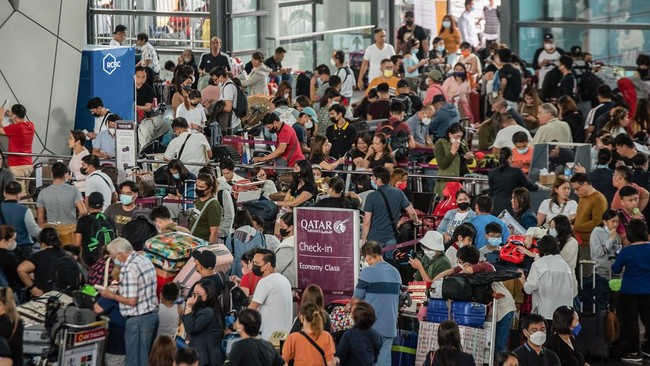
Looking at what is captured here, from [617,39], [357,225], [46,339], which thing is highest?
[617,39]

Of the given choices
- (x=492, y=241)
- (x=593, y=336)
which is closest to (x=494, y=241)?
(x=492, y=241)

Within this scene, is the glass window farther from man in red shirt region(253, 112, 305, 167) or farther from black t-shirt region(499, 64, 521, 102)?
man in red shirt region(253, 112, 305, 167)

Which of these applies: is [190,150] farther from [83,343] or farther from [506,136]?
[83,343]

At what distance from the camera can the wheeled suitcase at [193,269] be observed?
1402 cm

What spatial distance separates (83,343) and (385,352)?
288cm

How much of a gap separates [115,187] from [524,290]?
5.93 meters

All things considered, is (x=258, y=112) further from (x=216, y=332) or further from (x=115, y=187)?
(x=216, y=332)

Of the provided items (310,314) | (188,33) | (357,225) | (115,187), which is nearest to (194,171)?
(115,187)

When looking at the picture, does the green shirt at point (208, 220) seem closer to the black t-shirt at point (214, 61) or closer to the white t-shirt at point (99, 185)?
the white t-shirt at point (99, 185)

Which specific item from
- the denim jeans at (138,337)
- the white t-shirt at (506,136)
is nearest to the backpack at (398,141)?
the white t-shirt at (506,136)

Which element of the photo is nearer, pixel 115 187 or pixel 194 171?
pixel 115 187

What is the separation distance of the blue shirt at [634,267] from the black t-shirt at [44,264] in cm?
603

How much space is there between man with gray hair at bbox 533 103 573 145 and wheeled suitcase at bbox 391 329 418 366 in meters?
7.09

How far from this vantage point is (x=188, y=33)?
104 feet
